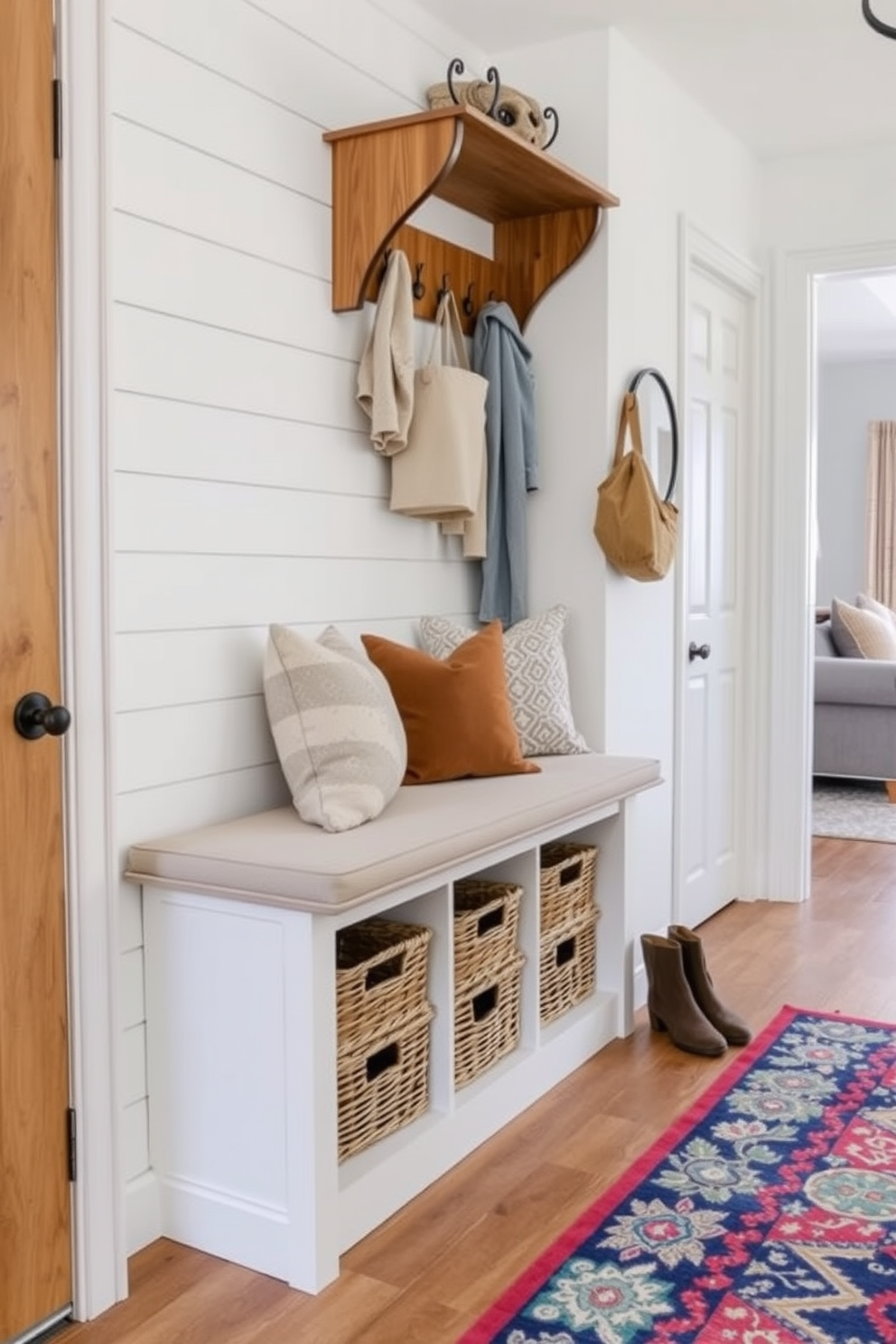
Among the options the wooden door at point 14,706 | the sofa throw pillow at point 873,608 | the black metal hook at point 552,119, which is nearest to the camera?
the wooden door at point 14,706

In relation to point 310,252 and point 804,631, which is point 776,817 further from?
point 310,252

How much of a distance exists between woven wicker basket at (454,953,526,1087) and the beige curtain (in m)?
7.44

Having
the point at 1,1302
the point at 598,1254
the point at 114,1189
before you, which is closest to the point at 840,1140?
the point at 598,1254

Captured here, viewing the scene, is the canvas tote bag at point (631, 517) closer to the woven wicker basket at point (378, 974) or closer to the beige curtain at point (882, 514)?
the woven wicker basket at point (378, 974)

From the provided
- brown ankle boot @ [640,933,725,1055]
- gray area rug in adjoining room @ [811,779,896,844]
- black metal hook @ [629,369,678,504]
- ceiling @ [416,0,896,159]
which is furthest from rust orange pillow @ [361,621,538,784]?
gray area rug in adjoining room @ [811,779,896,844]

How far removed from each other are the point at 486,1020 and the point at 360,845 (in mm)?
671

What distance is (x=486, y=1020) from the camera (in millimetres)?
2646

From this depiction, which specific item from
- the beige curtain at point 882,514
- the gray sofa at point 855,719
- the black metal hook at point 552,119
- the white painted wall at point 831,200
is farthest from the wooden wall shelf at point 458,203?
the beige curtain at point 882,514

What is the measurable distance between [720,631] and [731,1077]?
172 centimetres

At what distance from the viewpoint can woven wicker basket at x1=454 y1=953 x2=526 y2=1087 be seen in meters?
2.56

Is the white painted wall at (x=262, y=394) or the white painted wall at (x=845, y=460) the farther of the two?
the white painted wall at (x=845, y=460)

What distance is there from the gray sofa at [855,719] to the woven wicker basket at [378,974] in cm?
459

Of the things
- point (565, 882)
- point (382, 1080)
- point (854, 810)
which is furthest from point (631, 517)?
point (854, 810)

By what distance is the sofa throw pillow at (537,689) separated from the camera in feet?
10.1
